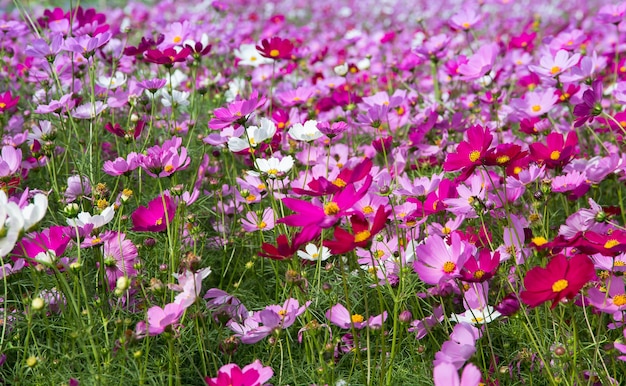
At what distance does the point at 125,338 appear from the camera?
36.2 inches

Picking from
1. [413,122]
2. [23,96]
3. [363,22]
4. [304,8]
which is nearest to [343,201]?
[413,122]

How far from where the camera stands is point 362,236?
2.95ft

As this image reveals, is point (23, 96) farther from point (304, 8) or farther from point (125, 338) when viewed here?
point (304, 8)

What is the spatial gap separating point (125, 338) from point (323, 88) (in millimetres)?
1415

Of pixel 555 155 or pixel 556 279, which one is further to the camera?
pixel 555 155

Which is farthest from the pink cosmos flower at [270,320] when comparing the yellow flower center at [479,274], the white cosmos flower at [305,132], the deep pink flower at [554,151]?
the deep pink flower at [554,151]

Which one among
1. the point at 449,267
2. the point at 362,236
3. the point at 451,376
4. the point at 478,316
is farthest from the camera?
the point at 478,316

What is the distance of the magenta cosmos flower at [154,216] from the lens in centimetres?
114

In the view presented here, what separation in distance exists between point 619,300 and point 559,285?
198 millimetres

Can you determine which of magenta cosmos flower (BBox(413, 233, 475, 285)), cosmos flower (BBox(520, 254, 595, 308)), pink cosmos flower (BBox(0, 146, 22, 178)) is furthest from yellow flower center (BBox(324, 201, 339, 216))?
pink cosmos flower (BBox(0, 146, 22, 178))

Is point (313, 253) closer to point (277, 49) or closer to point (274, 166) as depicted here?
point (274, 166)

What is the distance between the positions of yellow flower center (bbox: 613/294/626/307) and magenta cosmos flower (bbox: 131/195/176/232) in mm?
711

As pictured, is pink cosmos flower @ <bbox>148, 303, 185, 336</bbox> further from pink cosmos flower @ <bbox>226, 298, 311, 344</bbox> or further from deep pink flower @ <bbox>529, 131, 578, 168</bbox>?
deep pink flower @ <bbox>529, 131, 578, 168</bbox>

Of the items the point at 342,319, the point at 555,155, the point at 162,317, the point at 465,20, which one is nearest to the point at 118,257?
the point at 162,317
